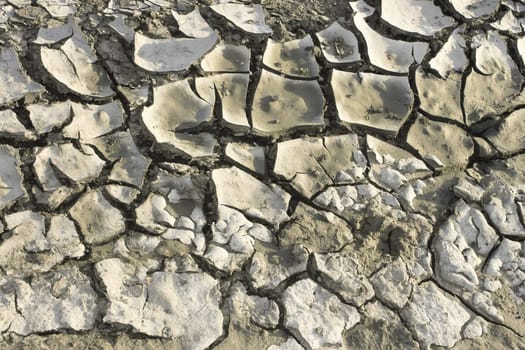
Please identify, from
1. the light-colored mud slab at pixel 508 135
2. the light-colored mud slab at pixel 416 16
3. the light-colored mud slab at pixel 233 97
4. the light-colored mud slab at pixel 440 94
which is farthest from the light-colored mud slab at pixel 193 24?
the light-colored mud slab at pixel 508 135

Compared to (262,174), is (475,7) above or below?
above

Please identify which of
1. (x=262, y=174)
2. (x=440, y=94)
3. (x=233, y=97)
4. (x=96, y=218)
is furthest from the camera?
(x=440, y=94)

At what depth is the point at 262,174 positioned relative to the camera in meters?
1.99

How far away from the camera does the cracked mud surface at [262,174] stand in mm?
Result: 1741

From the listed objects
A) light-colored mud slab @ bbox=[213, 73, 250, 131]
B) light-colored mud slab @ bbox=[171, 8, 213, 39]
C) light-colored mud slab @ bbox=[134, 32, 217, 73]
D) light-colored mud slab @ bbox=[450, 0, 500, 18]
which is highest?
light-colored mud slab @ bbox=[450, 0, 500, 18]

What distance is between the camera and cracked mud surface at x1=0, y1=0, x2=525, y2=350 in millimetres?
1741

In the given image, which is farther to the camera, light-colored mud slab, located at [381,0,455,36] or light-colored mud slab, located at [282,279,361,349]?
light-colored mud slab, located at [381,0,455,36]

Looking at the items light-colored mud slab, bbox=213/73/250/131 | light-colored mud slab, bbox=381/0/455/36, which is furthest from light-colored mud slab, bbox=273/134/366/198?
light-colored mud slab, bbox=381/0/455/36

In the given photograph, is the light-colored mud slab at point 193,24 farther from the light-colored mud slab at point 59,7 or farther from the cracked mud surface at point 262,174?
the light-colored mud slab at point 59,7

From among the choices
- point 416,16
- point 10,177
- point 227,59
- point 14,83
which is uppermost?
point 416,16

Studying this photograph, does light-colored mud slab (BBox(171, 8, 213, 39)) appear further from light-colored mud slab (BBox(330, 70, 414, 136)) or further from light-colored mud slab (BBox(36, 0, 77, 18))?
light-colored mud slab (BBox(330, 70, 414, 136))

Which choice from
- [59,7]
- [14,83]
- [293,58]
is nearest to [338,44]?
[293,58]

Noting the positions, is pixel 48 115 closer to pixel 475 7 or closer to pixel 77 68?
pixel 77 68

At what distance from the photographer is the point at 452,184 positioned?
204 centimetres
